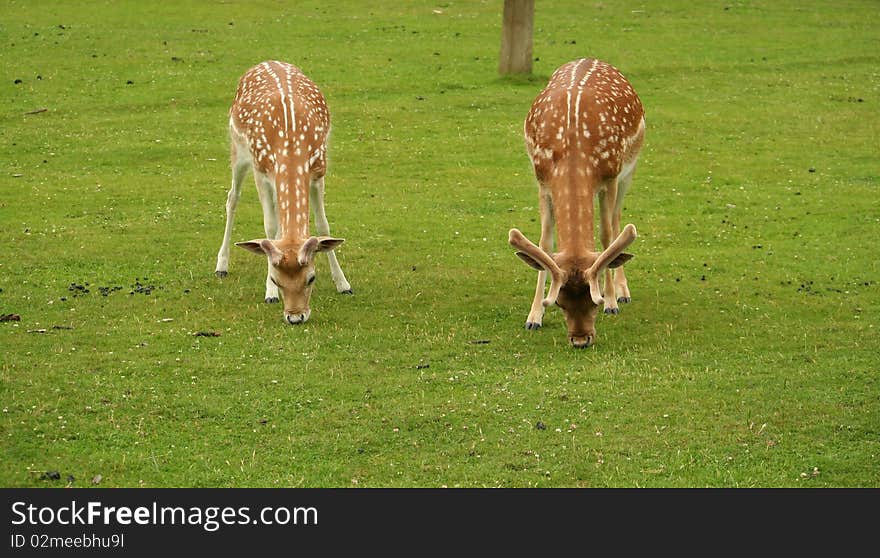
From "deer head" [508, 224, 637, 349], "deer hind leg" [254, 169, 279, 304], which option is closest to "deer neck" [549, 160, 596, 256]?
"deer head" [508, 224, 637, 349]

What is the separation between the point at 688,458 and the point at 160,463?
329cm

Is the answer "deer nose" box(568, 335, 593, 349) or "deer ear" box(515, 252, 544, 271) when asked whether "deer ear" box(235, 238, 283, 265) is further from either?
"deer nose" box(568, 335, 593, 349)

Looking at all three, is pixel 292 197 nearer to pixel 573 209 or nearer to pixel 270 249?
pixel 270 249

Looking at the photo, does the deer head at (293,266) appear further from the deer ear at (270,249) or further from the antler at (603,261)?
the antler at (603,261)

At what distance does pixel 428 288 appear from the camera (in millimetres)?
12867

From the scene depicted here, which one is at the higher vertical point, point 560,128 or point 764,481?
point 560,128

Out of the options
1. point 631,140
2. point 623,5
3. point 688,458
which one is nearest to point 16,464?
point 688,458

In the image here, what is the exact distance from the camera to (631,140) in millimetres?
11602

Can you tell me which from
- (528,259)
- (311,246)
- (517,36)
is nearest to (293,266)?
(311,246)

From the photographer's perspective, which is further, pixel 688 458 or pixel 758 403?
pixel 758 403

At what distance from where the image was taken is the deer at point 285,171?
1127 cm

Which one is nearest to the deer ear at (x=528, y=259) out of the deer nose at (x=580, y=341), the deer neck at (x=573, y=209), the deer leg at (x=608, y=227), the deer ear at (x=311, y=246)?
the deer neck at (x=573, y=209)

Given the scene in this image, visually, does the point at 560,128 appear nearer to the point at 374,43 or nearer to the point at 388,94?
the point at 388,94

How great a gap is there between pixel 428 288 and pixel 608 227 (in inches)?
81.6
